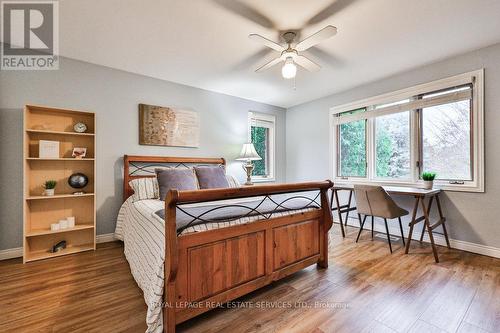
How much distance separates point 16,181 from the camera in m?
2.65

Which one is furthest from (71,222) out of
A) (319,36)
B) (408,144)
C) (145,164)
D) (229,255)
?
(408,144)

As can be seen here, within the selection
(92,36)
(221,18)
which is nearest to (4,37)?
(92,36)

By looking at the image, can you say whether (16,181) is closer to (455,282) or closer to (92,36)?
(92,36)

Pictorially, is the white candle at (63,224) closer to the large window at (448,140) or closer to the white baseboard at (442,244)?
the white baseboard at (442,244)

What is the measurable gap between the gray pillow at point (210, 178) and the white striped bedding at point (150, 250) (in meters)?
0.79

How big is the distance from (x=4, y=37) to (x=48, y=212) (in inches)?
81.1

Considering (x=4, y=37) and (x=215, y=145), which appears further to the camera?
(x=215, y=145)

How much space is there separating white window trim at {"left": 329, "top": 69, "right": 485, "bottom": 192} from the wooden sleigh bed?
6.22 ft

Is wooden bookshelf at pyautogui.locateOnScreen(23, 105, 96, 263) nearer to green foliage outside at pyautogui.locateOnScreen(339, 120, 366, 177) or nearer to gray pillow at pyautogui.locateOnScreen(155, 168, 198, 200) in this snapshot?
gray pillow at pyautogui.locateOnScreen(155, 168, 198, 200)

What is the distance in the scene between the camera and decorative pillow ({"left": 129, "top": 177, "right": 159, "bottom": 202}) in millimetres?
2805

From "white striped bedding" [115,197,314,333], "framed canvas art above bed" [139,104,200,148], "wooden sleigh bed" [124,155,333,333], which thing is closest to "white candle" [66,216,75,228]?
"white striped bedding" [115,197,314,333]

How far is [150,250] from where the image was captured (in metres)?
1.70

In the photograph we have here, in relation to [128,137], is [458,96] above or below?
above

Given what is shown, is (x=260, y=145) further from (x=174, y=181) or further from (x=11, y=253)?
(x=11, y=253)
